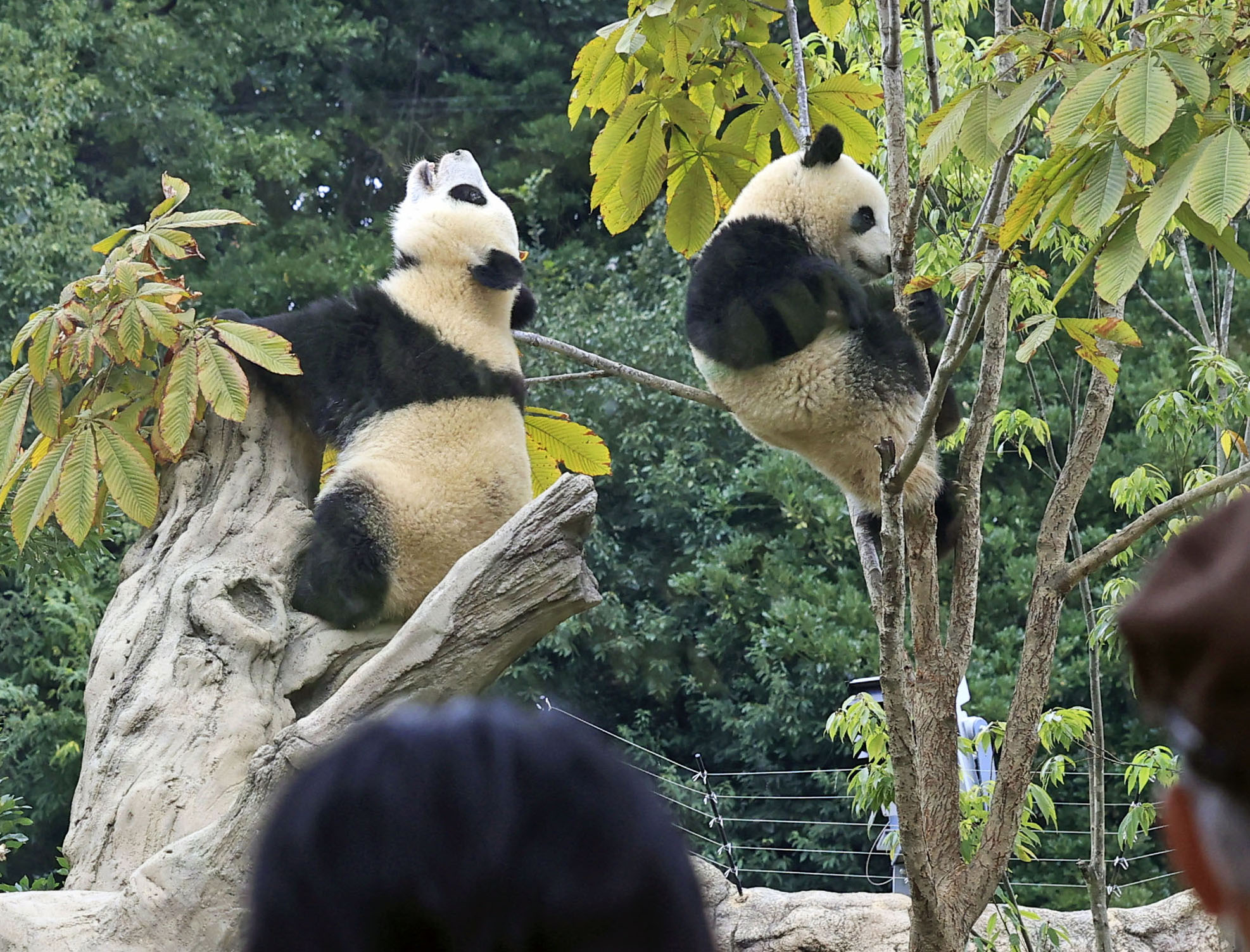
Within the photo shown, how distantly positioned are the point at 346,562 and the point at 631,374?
32.7 inches

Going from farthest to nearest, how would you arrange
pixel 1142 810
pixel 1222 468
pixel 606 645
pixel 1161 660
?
pixel 606 645
pixel 1222 468
pixel 1142 810
pixel 1161 660

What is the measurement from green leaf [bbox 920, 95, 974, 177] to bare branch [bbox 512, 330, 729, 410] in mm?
915

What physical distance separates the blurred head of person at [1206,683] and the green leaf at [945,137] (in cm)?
170

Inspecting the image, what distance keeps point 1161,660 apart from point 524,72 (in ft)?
37.4

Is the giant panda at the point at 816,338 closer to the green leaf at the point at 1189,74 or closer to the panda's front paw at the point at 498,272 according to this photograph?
the panda's front paw at the point at 498,272

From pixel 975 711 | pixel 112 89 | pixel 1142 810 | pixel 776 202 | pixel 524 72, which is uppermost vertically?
pixel 524 72

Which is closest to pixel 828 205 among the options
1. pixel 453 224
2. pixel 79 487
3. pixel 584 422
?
pixel 453 224

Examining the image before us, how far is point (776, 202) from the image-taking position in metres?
3.46

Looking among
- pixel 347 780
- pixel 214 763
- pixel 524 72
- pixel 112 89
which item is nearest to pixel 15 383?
pixel 214 763

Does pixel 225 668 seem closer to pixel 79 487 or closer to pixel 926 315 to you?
pixel 79 487

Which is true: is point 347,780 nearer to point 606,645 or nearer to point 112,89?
point 606,645

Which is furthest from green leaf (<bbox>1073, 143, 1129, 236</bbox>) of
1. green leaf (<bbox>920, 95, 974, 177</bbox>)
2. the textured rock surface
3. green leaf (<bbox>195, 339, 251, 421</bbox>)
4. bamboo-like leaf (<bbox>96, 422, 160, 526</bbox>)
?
the textured rock surface

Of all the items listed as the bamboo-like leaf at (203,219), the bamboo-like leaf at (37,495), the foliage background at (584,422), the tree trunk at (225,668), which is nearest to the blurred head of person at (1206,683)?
the tree trunk at (225,668)

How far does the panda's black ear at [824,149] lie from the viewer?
326 centimetres
